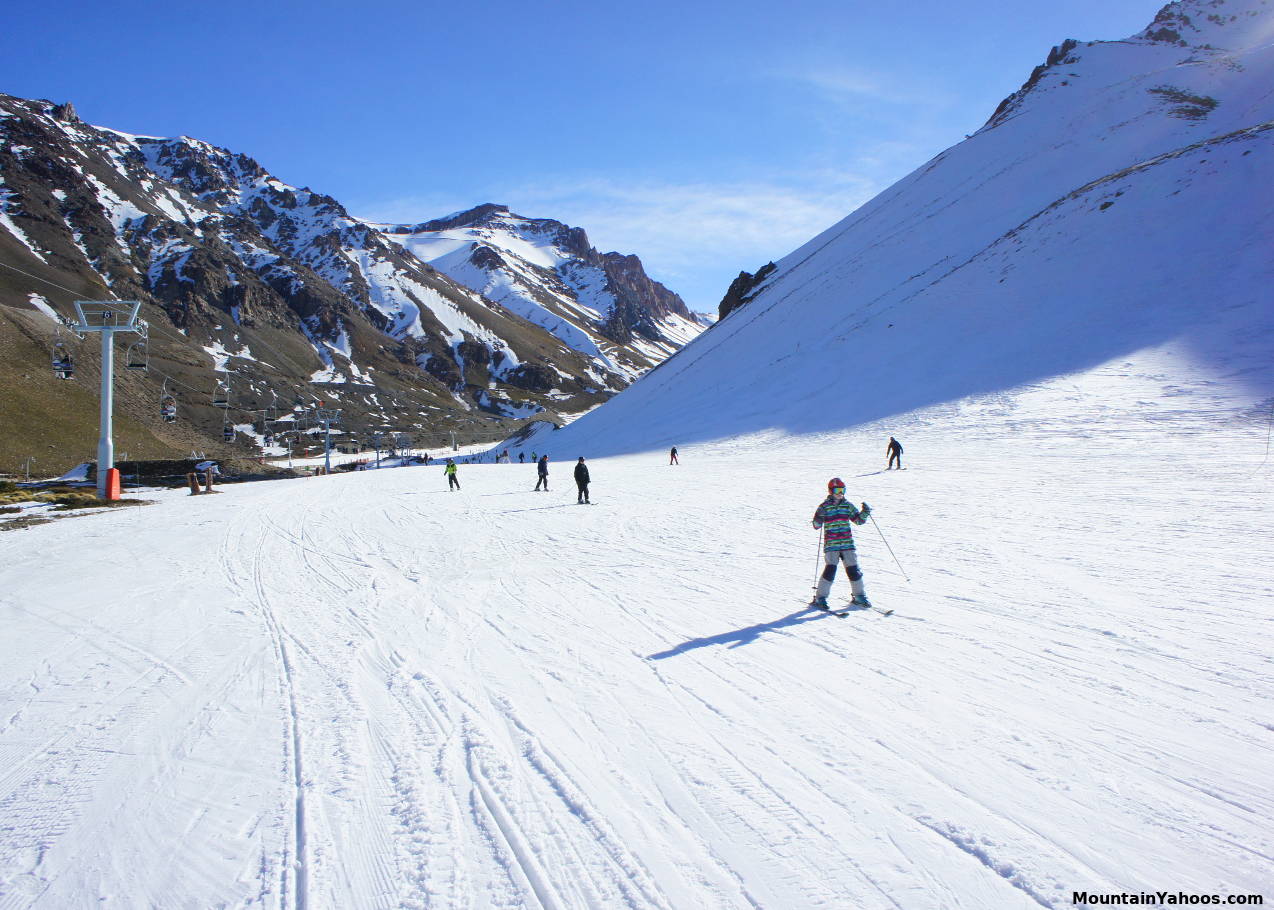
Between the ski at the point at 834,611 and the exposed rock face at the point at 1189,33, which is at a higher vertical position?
the exposed rock face at the point at 1189,33

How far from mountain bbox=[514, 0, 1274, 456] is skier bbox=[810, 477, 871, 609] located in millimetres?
23483

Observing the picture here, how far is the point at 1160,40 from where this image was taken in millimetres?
95750

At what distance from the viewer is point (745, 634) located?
7.54m

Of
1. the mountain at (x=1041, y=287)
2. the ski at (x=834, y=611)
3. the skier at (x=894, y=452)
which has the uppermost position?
the mountain at (x=1041, y=287)

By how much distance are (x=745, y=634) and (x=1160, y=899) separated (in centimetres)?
449

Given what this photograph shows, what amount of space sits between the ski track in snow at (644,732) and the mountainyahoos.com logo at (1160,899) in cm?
6

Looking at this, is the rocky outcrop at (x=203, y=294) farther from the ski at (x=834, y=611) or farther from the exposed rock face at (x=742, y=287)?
the ski at (x=834, y=611)

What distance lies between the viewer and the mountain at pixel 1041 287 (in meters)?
34.2

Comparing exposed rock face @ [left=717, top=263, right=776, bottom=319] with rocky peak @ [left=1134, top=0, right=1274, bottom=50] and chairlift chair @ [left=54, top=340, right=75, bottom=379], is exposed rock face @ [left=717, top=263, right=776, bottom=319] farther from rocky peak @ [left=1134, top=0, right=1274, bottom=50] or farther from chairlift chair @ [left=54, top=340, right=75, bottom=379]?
chairlift chair @ [left=54, top=340, right=75, bottom=379]

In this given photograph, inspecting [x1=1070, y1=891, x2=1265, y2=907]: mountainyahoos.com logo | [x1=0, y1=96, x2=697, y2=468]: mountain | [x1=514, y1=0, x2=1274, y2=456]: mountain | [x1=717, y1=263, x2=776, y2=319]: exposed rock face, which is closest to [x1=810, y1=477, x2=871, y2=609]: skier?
[x1=1070, y1=891, x2=1265, y2=907]: mountainyahoos.com logo

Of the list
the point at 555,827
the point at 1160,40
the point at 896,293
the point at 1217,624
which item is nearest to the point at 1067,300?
the point at 896,293

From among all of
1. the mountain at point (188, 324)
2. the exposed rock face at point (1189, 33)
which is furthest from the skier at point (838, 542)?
the exposed rock face at point (1189, 33)

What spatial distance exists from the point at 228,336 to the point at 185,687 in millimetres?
168966

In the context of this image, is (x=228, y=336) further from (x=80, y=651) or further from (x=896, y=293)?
(x=80, y=651)
